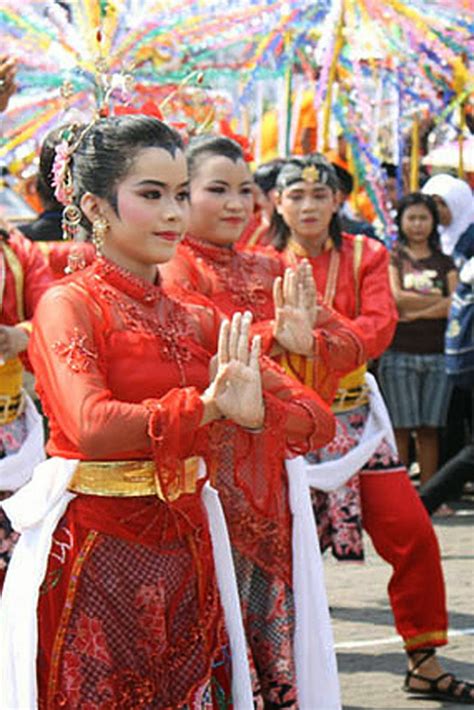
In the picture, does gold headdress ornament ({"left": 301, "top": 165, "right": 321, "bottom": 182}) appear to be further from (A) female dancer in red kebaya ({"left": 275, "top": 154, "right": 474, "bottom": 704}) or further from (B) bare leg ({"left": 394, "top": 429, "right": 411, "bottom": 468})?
(B) bare leg ({"left": 394, "top": 429, "right": 411, "bottom": 468})

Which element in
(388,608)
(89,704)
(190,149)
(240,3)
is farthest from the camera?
(240,3)

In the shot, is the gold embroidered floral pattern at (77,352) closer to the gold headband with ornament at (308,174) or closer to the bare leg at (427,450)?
the gold headband with ornament at (308,174)

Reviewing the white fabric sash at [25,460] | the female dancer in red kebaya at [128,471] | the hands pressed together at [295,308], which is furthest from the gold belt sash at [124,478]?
the white fabric sash at [25,460]

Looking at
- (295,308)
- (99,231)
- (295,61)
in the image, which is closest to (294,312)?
(295,308)

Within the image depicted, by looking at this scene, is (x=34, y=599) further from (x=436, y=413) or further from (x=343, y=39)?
(x=343, y=39)

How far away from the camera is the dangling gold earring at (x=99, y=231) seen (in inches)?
161

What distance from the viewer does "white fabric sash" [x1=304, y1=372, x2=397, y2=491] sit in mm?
6285

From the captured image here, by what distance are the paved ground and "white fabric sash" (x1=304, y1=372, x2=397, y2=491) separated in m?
0.64

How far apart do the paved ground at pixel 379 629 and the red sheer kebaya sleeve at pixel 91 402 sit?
2.30 metres

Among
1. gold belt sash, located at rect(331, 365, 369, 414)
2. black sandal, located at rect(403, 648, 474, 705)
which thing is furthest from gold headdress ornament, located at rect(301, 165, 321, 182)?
black sandal, located at rect(403, 648, 474, 705)

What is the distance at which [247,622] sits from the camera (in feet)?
15.7

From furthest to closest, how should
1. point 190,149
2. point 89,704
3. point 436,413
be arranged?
point 436,413
point 190,149
point 89,704

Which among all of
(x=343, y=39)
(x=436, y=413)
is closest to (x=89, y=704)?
(x=436, y=413)

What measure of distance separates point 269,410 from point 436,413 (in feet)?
20.5
